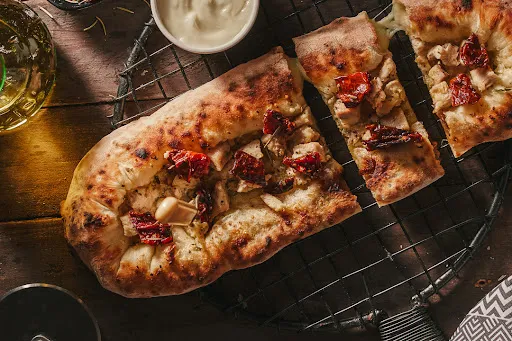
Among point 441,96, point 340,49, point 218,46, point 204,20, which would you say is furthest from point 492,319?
point 204,20

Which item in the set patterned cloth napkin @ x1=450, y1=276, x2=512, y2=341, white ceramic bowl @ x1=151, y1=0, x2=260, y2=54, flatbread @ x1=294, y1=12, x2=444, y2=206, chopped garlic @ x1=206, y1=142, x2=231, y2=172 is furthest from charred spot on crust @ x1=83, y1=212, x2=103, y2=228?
patterned cloth napkin @ x1=450, y1=276, x2=512, y2=341

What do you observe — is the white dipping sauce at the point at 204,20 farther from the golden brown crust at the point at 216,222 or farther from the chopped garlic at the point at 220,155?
the chopped garlic at the point at 220,155

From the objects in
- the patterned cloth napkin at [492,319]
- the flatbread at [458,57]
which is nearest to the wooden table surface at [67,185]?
the patterned cloth napkin at [492,319]

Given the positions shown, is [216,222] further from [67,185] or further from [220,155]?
[67,185]

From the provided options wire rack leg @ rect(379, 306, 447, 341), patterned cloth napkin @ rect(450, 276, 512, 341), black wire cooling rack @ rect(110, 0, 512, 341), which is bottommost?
wire rack leg @ rect(379, 306, 447, 341)

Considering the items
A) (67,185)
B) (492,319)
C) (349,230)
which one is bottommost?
(492,319)

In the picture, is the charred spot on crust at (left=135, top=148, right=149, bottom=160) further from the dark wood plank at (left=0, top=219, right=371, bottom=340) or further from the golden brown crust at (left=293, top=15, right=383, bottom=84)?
the golden brown crust at (left=293, top=15, right=383, bottom=84)

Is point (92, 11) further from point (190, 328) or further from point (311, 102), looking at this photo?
point (190, 328)
